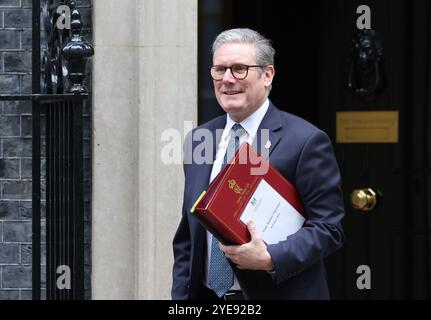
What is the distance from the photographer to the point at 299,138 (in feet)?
11.4

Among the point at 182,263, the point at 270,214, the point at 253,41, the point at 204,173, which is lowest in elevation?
the point at 182,263

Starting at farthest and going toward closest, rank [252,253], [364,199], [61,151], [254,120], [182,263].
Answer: [364,199]
[61,151]
[182,263]
[254,120]
[252,253]

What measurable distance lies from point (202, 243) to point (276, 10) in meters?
2.60

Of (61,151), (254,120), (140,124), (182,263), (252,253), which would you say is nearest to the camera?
(252,253)

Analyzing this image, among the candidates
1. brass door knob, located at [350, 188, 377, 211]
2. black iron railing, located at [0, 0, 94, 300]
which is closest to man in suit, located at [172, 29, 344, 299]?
black iron railing, located at [0, 0, 94, 300]

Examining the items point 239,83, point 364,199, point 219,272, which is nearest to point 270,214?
point 219,272

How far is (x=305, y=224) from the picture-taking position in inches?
136

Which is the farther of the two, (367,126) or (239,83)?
(367,126)

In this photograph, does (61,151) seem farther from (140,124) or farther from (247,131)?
(247,131)

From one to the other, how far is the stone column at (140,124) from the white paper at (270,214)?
1776mm

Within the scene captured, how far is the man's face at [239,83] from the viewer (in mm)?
3463

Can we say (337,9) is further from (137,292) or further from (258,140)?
(258,140)

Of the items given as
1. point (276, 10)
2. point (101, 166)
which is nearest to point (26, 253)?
point (101, 166)

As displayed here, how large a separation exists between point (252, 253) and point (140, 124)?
1923 millimetres
